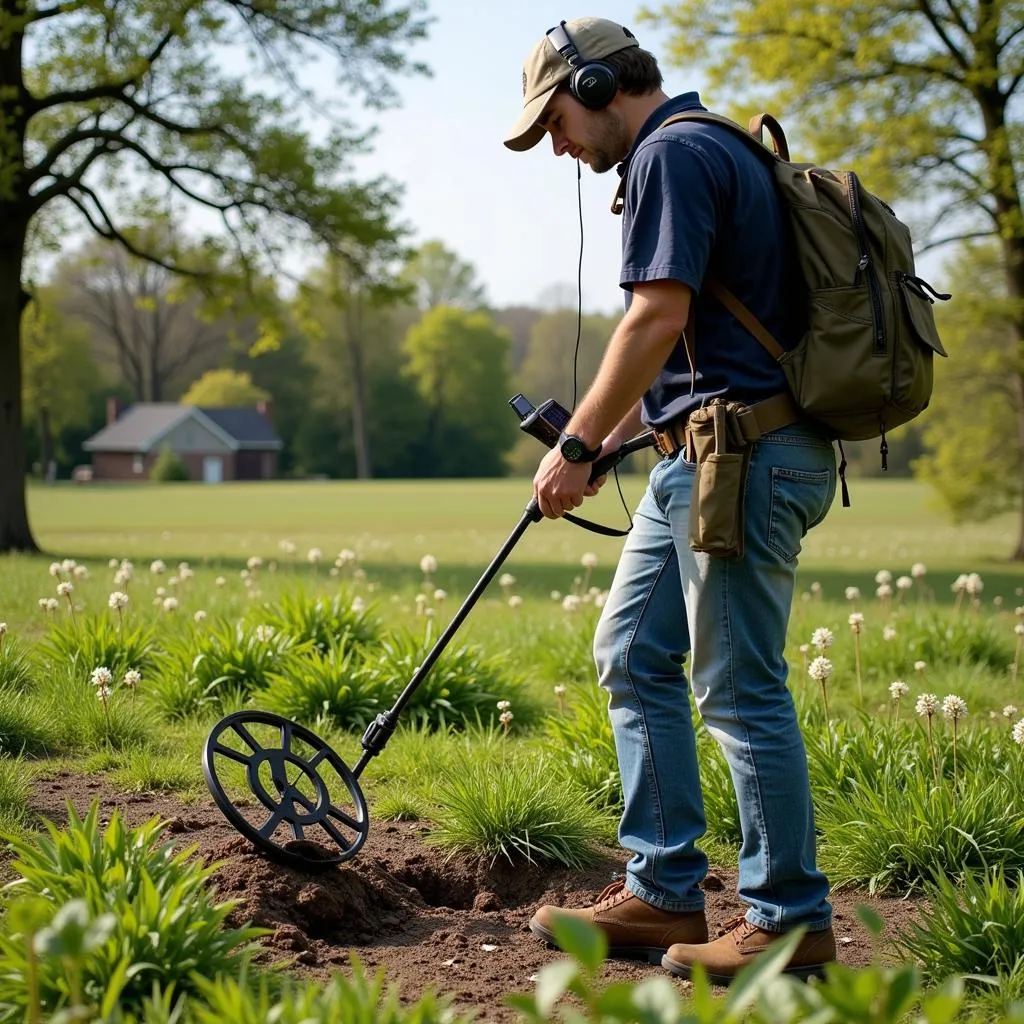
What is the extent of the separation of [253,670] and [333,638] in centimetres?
55

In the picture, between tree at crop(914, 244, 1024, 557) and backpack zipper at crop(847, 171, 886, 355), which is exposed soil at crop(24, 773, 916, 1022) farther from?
tree at crop(914, 244, 1024, 557)

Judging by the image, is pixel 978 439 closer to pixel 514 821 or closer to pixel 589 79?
pixel 514 821

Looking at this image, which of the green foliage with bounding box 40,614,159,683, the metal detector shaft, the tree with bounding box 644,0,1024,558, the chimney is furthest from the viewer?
the chimney

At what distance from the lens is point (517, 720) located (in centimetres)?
636

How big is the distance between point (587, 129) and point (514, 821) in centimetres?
229

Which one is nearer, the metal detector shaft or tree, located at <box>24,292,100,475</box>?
the metal detector shaft

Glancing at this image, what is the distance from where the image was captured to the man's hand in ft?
11.1

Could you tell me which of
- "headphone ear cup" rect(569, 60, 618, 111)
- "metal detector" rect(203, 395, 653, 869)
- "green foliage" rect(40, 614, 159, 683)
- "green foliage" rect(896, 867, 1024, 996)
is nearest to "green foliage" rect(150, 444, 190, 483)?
"green foliage" rect(40, 614, 159, 683)

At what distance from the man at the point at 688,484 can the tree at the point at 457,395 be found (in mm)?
86029

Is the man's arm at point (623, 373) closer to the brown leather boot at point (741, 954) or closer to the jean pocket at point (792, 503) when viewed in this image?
the jean pocket at point (792, 503)

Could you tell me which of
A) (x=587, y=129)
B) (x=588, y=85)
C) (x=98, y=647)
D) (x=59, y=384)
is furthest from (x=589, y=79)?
(x=59, y=384)

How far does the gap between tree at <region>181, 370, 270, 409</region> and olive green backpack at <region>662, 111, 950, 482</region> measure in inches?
3482

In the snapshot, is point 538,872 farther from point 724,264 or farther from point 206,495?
point 206,495

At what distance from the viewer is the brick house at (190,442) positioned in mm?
83375
